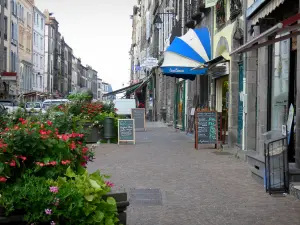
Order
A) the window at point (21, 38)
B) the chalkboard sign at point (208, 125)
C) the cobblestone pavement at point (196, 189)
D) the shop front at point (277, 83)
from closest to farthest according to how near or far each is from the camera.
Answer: the cobblestone pavement at point (196, 189) < the shop front at point (277, 83) < the chalkboard sign at point (208, 125) < the window at point (21, 38)

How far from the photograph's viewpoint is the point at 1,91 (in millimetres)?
43375

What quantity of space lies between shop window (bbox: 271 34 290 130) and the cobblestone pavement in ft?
4.24

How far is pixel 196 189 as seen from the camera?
8180 mm

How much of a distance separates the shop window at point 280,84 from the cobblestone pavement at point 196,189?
129cm

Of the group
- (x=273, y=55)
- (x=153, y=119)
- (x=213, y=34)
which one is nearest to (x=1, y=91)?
(x=153, y=119)

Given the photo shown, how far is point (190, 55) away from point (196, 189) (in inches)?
438

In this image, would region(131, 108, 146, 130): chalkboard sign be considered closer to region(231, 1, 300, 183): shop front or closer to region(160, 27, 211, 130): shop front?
region(160, 27, 211, 130): shop front

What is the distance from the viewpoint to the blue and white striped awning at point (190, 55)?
18516 millimetres

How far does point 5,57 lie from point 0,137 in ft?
148

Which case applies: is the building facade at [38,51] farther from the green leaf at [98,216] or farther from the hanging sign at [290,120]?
the green leaf at [98,216]

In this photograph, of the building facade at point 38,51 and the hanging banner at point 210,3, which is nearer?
the hanging banner at point 210,3

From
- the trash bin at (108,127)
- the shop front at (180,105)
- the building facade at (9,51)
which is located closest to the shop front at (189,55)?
the trash bin at (108,127)

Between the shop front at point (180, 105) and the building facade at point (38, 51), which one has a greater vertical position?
the building facade at point (38, 51)

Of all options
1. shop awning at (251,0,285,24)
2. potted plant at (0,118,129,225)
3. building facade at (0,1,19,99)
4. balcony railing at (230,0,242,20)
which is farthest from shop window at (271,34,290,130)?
building facade at (0,1,19,99)
